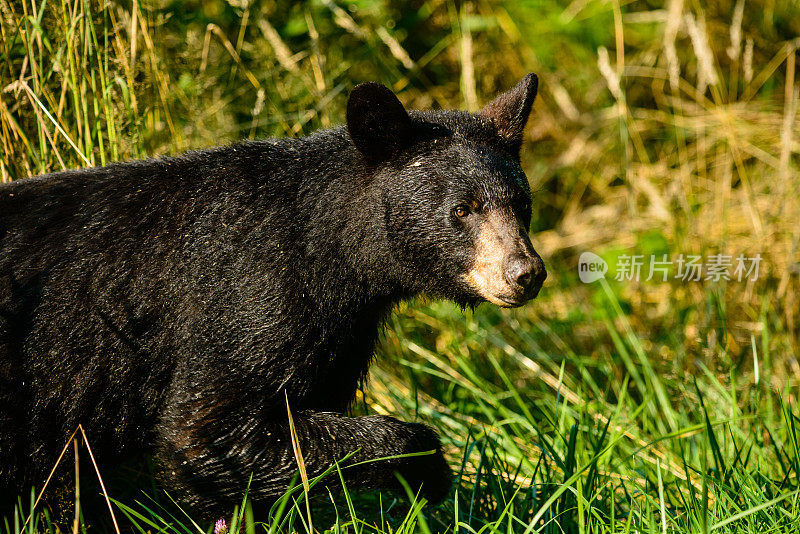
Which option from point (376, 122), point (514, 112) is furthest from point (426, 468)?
point (514, 112)

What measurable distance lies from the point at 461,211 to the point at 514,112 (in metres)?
0.65

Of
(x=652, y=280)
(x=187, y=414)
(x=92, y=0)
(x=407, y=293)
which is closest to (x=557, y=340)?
(x=652, y=280)

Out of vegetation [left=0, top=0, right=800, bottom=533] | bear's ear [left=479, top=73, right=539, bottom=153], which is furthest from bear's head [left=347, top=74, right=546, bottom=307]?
vegetation [left=0, top=0, right=800, bottom=533]

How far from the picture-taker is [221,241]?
3.20 meters

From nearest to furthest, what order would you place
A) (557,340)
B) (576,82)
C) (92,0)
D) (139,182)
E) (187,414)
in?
(187,414), (139,182), (92,0), (557,340), (576,82)

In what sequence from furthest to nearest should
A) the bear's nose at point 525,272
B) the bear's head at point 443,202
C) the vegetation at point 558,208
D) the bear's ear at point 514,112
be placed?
the bear's ear at point 514,112, the vegetation at point 558,208, the bear's head at point 443,202, the bear's nose at point 525,272

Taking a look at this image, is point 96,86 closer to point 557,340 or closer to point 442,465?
point 442,465

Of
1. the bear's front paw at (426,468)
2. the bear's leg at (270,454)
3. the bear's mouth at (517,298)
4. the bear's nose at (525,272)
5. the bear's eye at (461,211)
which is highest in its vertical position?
the bear's eye at (461,211)

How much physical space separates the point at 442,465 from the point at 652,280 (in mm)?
3722

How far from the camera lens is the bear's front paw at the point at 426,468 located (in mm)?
3174

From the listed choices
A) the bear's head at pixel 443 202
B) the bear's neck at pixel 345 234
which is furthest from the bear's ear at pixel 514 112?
the bear's neck at pixel 345 234

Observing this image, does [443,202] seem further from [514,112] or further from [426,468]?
[426,468]

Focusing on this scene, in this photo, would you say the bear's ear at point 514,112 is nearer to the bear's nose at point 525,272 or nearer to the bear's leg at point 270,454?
the bear's nose at point 525,272

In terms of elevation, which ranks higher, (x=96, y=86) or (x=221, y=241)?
(x=96, y=86)
